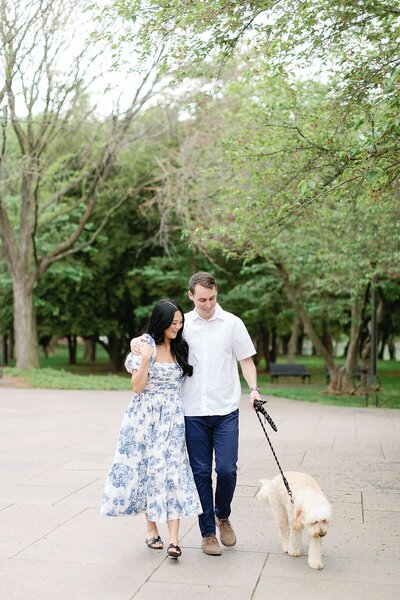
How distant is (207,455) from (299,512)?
83cm

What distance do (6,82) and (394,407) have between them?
13204 millimetres

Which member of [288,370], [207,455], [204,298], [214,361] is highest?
[204,298]

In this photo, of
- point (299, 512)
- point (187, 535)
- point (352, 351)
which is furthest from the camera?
point (352, 351)

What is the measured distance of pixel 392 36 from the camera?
8219 millimetres

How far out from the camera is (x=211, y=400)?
18.4 feet

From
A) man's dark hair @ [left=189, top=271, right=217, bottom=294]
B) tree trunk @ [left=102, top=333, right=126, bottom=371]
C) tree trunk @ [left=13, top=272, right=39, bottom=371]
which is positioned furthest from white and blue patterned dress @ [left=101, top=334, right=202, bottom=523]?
tree trunk @ [left=102, top=333, right=126, bottom=371]

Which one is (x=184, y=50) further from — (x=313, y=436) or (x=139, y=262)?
(x=139, y=262)

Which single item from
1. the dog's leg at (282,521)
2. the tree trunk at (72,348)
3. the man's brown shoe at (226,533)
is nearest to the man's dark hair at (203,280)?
the dog's leg at (282,521)

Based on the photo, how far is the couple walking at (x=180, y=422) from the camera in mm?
5438

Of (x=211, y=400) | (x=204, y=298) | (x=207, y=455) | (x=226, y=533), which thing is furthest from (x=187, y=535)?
(x=204, y=298)

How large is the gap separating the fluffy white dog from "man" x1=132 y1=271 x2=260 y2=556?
32 cm

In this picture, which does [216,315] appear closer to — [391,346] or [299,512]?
[299,512]

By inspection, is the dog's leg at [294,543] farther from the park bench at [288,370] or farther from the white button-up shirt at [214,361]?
the park bench at [288,370]

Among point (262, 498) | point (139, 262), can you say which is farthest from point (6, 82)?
point (262, 498)
